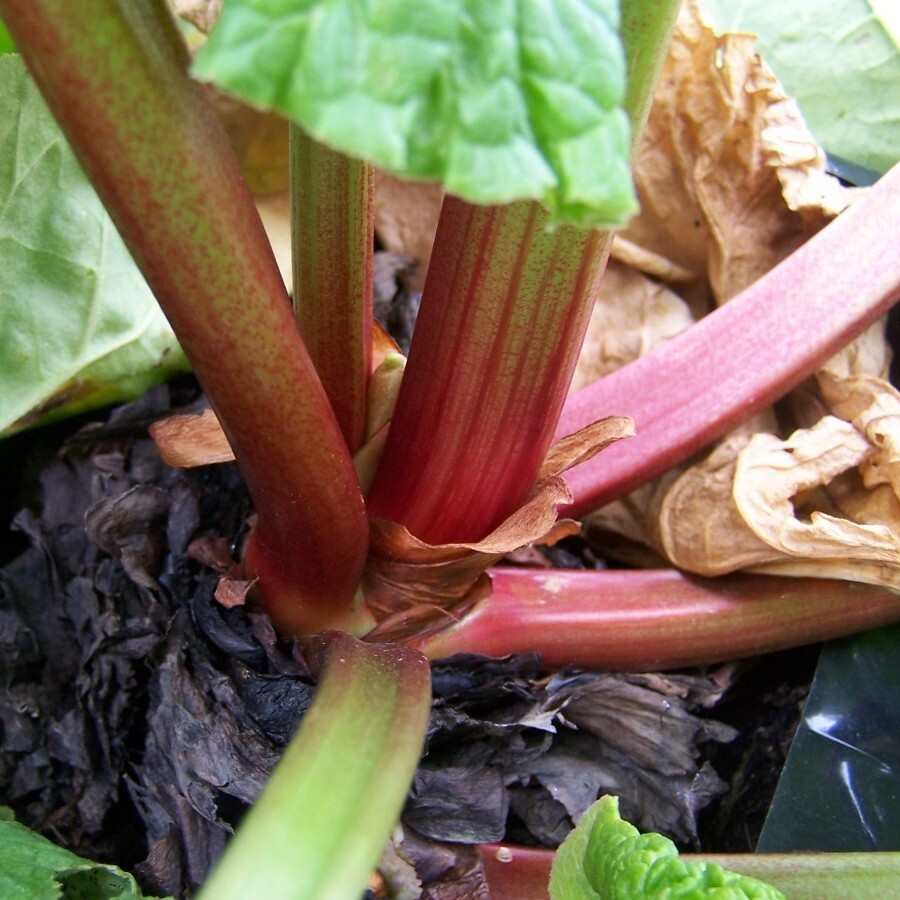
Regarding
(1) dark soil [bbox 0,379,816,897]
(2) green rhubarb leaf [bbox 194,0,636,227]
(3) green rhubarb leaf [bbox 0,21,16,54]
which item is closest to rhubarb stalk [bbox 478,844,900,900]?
(1) dark soil [bbox 0,379,816,897]

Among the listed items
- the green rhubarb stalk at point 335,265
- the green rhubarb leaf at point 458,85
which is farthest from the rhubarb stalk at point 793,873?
the green rhubarb leaf at point 458,85

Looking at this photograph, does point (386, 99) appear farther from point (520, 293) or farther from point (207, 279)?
point (520, 293)

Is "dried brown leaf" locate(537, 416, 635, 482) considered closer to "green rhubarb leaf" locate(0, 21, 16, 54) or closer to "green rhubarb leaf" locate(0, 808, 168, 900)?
"green rhubarb leaf" locate(0, 808, 168, 900)

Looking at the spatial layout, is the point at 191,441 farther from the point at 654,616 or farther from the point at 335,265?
the point at 654,616

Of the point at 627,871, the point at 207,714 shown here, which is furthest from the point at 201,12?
the point at 627,871

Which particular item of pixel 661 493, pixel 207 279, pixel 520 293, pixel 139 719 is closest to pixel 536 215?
pixel 520 293
